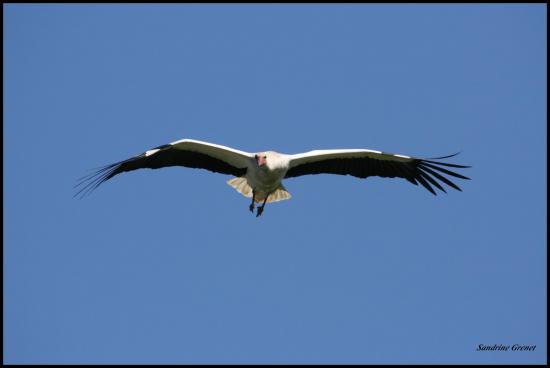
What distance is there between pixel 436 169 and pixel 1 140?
6.98 m

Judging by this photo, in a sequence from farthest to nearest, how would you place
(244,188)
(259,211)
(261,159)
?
(244,188) < (259,211) < (261,159)

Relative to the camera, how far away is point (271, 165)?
975cm

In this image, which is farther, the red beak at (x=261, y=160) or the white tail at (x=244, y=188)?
the white tail at (x=244, y=188)

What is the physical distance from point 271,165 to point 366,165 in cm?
170

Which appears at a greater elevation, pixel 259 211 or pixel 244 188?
pixel 244 188

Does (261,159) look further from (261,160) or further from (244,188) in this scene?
(244,188)

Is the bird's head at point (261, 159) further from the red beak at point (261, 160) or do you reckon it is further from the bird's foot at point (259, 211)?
the bird's foot at point (259, 211)

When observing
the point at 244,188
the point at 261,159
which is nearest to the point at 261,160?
the point at 261,159

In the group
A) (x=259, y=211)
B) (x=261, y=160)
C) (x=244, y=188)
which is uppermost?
(x=261, y=160)

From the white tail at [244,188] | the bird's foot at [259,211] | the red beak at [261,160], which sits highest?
the red beak at [261,160]

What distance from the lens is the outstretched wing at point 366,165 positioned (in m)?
10.1

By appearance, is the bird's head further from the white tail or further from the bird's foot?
the bird's foot

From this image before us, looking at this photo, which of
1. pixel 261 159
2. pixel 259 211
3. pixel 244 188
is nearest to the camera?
pixel 261 159

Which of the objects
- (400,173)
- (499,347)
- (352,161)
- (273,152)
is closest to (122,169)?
(273,152)
